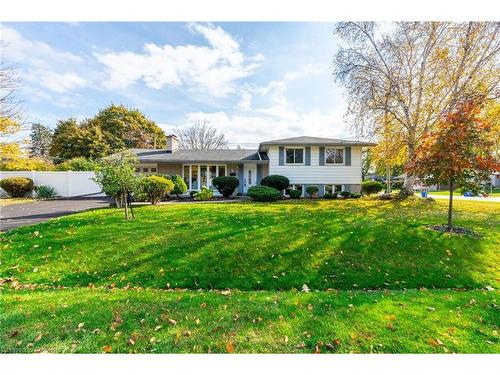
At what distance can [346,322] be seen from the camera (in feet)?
10.4

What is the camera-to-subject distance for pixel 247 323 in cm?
312

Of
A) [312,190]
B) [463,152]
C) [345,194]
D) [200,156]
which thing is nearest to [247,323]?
[463,152]

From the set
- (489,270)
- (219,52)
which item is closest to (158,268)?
(219,52)

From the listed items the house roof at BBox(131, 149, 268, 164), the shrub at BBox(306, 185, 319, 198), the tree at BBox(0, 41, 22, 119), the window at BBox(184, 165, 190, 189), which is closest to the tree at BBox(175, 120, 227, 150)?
the house roof at BBox(131, 149, 268, 164)

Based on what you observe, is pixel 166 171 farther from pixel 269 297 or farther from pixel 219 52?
pixel 269 297

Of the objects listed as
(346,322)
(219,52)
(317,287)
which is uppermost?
(219,52)

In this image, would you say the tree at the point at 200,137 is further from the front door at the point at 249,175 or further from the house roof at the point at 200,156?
the front door at the point at 249,175

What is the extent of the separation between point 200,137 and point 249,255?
38.1 meters

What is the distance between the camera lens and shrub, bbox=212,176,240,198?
1659 centimetres

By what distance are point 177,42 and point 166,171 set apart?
1322cm

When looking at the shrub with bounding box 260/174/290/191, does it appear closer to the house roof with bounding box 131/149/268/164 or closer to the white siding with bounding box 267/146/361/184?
the white siding with bounding box 267/146/361/184

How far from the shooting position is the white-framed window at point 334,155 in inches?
674

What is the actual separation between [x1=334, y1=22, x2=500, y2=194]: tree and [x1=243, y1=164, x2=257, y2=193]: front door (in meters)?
7.75
